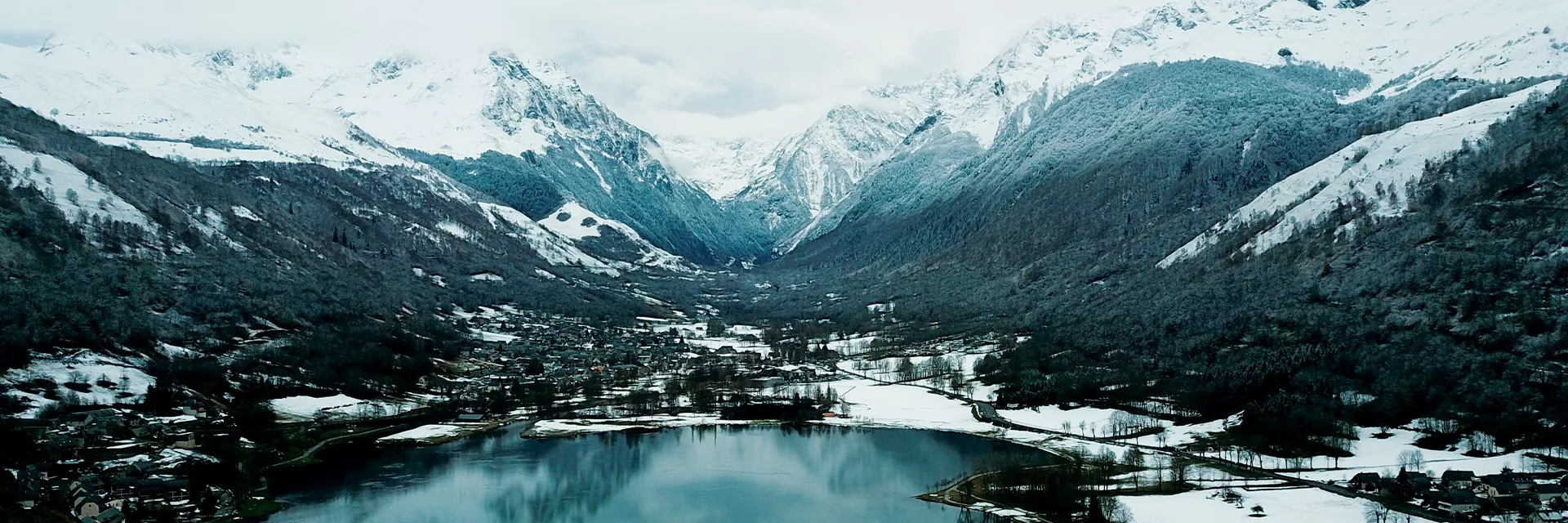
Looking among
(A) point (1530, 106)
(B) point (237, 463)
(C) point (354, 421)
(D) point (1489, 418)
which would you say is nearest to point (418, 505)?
(B) point (237, 463)

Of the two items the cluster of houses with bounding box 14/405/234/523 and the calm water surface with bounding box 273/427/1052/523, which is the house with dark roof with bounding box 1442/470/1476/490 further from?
the cluster of houses with bounding box 14/405/234/523

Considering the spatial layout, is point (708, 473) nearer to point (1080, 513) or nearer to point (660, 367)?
point (1080, 513)

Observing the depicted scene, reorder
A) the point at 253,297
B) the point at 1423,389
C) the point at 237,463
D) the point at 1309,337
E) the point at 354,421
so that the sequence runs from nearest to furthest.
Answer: the point at 237,463 → the point at 1423,389 → the point at 354,421 → the point at 1309,337 → the point at 253,297

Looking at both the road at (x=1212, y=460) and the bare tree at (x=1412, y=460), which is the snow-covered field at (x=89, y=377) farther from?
the bare tree at (x=1412, y=460)

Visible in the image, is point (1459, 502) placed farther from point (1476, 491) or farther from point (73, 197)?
point (73, 197)

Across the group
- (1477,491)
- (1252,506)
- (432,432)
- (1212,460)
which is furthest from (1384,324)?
(432,432)

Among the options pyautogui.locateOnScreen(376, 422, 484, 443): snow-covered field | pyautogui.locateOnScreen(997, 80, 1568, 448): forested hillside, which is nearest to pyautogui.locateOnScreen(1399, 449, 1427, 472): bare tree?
pyautogui.locateOnScreen(997, 80, 1568, 448): forested hillside

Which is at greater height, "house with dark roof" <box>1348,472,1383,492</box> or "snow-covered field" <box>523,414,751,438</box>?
"snow-covered field" <box>523,414,751,438</box>

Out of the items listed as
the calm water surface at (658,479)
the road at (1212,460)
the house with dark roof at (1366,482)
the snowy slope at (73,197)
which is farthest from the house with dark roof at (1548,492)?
the snowy slope at (73,197)
